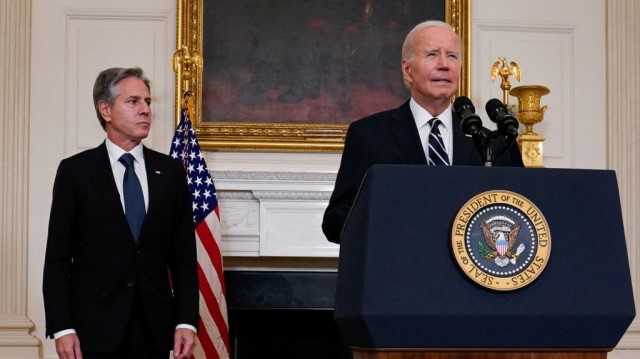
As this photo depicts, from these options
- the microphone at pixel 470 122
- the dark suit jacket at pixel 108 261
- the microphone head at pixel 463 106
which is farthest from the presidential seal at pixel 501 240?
the dark suit jacket at pixel 108 261

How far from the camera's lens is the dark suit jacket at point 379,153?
9.82ft

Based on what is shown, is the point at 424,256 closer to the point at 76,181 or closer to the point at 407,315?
the point at 407,315

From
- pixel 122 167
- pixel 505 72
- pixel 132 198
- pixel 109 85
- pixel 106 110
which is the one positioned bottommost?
pixel 132 198

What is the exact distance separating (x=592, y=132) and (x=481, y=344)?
454cm

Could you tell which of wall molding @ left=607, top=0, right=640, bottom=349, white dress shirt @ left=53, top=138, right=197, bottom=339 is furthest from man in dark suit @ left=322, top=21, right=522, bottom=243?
wall molding @ left=607, top=0, right=640, bottom=349

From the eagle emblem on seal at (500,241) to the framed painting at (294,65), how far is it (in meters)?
4.05

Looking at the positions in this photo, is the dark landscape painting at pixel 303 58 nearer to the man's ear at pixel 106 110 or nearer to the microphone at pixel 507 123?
the man's ear at pixel 106 110

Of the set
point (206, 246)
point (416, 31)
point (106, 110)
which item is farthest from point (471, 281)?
point (206, 246)

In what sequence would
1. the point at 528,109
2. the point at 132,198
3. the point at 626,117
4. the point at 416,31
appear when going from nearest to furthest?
1. the point at 416,31
2. the point at 132,198
3. the point at 528,109
4. the point at 626,117

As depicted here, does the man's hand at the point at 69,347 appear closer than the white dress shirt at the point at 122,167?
Yes

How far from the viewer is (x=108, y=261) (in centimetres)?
377

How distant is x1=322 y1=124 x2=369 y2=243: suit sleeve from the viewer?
2979 millimetres

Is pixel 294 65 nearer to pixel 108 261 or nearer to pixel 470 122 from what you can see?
pixel 108 261

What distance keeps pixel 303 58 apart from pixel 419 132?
3335mm
